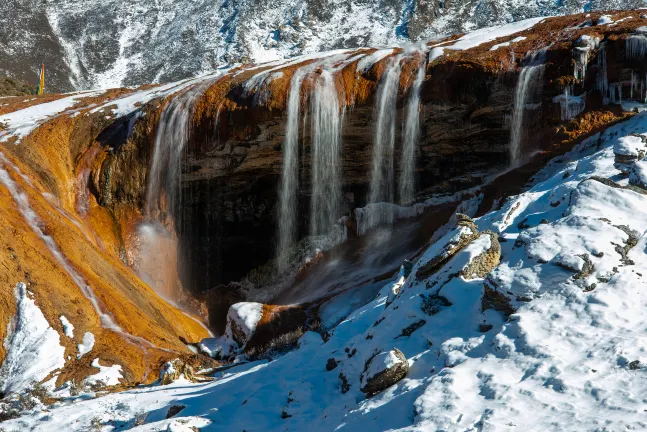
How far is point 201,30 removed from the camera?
74250 millimetres

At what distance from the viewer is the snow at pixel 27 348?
46.6ft

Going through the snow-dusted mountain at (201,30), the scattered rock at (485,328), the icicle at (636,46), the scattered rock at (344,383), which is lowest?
the scattered rock at (344,383)

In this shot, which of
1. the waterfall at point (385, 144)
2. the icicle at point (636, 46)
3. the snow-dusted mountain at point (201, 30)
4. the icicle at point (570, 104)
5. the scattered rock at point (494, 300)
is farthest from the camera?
the snow-dusted mountain at point (201, 30)

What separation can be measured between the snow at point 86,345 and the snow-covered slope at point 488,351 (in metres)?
3.15

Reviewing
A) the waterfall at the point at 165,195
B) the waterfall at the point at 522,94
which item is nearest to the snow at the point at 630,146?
the waterfall at the point at 522,94

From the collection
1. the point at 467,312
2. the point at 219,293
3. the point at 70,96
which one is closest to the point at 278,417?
the point at 467,312

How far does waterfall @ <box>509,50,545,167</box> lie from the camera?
62.9ft

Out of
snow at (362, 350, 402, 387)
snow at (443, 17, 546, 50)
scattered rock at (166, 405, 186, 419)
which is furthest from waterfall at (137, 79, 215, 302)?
snow at (362, 350, 402, 387)

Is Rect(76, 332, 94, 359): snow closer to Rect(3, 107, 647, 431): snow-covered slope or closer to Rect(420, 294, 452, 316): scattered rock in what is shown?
Rect(3, 107, 647, 431): snow-covered slope

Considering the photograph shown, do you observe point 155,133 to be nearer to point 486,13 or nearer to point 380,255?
point 380,255

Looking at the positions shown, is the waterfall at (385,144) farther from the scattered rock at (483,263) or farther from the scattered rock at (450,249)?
the scattered rock at (483,263)

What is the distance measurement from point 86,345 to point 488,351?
10.4 metres

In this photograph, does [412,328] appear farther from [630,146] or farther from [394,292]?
[630,146]

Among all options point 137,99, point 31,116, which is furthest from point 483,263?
point 31,116
